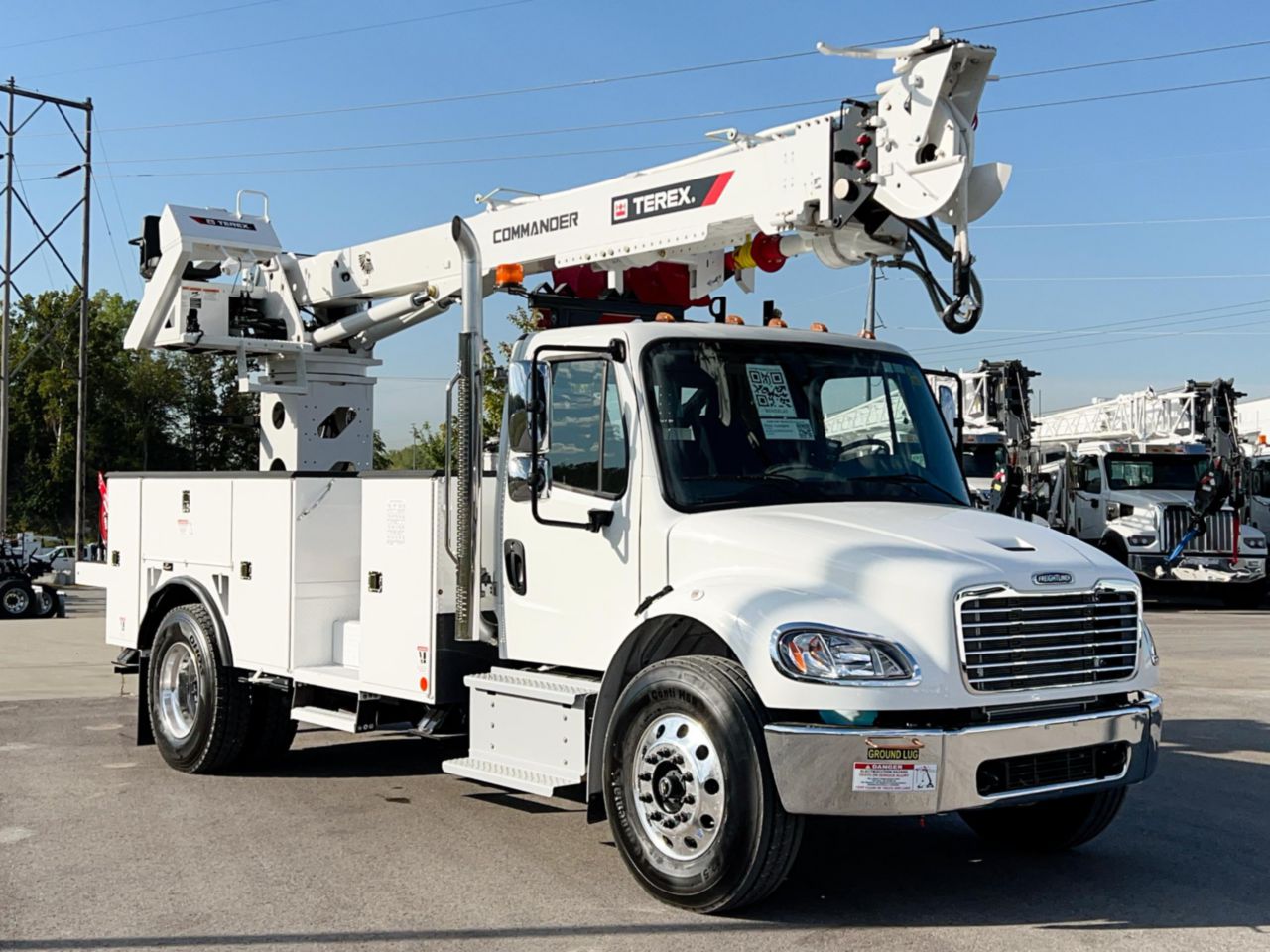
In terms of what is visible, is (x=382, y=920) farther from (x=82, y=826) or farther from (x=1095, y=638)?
(x=1095, y=638)

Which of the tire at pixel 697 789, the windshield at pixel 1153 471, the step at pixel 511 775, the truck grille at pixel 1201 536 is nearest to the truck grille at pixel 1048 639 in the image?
the tire at pixel 697 789

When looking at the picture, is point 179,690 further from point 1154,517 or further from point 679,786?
point 1154,517

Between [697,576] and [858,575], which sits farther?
[697,576]

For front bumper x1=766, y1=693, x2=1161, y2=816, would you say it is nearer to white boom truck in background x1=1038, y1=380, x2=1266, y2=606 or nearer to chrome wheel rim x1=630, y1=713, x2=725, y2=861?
chrome wheel rim x1=630, y1=713, x2=725, y2=861

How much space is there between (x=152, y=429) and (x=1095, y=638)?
61.7m

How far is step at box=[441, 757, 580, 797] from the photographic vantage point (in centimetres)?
662

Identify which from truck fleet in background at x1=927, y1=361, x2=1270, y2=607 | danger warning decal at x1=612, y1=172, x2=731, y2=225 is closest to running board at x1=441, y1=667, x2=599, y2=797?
danger warning decal at x1=612, y1=172, x2=731, y2=225

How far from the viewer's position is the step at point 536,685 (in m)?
6.64

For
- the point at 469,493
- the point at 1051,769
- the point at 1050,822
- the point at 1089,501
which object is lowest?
the point at 1050,822

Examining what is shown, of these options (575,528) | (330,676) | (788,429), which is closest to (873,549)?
(788,429)

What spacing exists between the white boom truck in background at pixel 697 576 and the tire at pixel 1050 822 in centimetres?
2

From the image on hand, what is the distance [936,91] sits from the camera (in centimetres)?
702

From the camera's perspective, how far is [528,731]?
689 cm

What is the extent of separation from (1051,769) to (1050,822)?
47.8 inches
